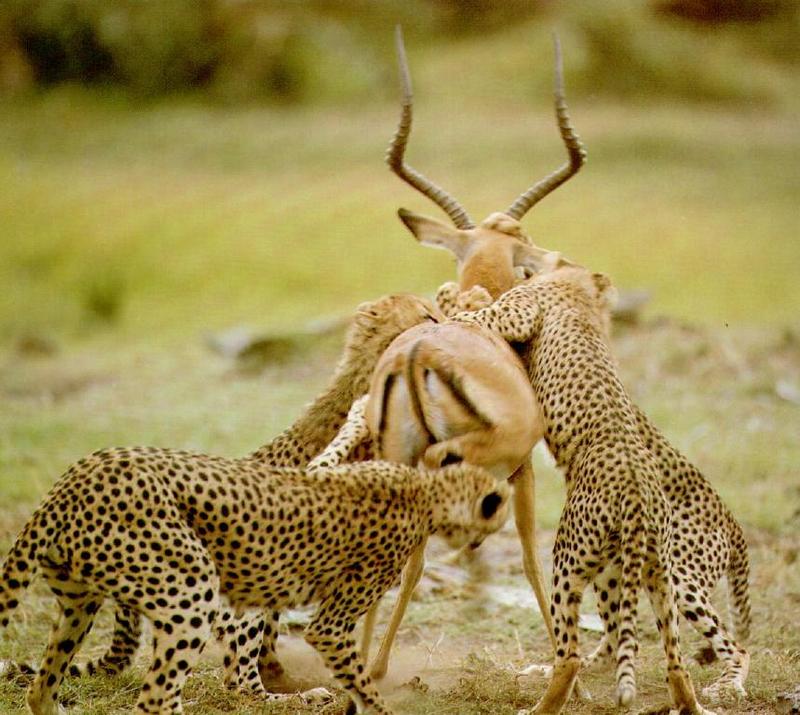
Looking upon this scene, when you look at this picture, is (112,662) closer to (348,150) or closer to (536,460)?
(536,460)

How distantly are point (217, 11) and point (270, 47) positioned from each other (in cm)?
103

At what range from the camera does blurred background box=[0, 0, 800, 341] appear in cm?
1346

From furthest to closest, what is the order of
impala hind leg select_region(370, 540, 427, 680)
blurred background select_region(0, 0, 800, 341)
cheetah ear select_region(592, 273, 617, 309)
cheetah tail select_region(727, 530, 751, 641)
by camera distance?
blurred background select_region(0, 0, 800, 341) → cheetah ear select_region(592, 273, 617, 309) → cheetah tail select_region(727, 530, 751, 641) → impala hind leg select_region(370, 540, 427, 680)

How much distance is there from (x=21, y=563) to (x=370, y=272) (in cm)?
1040

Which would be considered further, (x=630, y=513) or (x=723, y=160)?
(x=723, y=160)

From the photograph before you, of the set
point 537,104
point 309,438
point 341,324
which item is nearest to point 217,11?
point 537,104

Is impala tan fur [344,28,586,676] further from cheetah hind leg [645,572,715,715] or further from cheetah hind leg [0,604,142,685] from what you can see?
cheetah hind leg [0,604,142,685]

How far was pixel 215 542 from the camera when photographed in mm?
3434

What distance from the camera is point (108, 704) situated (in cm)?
395

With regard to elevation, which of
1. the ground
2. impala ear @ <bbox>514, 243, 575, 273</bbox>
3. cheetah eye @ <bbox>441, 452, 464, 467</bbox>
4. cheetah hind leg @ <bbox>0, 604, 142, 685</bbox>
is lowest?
the ground

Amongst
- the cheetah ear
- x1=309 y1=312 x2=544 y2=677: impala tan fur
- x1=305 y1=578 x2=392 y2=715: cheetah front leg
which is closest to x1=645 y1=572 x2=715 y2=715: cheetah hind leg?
x1=309 y1=312 x2=544 y2=677: impala tan fur

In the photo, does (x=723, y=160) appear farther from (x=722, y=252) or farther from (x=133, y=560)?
(x=133, y=560)

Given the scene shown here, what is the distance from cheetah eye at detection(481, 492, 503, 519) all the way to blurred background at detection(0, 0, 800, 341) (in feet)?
26.9

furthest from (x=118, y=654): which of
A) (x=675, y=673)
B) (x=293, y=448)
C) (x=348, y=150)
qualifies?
(x=348, y=150)
